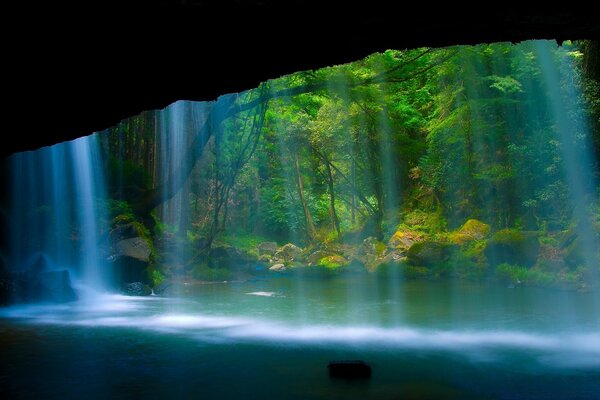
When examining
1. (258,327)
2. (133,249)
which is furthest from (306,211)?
(258,327)

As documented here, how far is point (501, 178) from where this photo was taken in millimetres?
23906

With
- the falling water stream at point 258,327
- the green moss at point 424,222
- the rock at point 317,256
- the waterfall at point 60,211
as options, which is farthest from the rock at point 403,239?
the waterfall at point 60,211

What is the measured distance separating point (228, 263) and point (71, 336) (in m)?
15.9

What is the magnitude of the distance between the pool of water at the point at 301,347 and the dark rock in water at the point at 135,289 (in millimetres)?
1287

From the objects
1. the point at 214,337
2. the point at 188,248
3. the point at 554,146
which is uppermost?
the point at 554,146

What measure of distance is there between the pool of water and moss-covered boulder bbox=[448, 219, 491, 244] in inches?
292

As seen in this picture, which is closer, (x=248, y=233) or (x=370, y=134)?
(x=370, y=134)

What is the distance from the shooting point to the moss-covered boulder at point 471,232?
23656mm

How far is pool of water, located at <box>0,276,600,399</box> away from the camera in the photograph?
6445 millimetres

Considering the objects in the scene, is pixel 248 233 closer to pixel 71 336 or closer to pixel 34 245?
pixel 34 245

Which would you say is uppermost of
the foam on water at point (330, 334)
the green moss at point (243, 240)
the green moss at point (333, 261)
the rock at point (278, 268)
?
the green moss at point (243, 240)

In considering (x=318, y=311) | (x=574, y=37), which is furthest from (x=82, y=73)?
(x=318, y=311)

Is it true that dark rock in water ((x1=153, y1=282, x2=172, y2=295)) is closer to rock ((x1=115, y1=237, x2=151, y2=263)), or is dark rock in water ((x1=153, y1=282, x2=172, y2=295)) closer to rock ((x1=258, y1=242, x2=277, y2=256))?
rock ((x1=115, y1=237, x2=151, y2=263))

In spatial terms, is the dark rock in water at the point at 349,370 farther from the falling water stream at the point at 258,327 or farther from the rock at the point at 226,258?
the rock at the point at 226,258
